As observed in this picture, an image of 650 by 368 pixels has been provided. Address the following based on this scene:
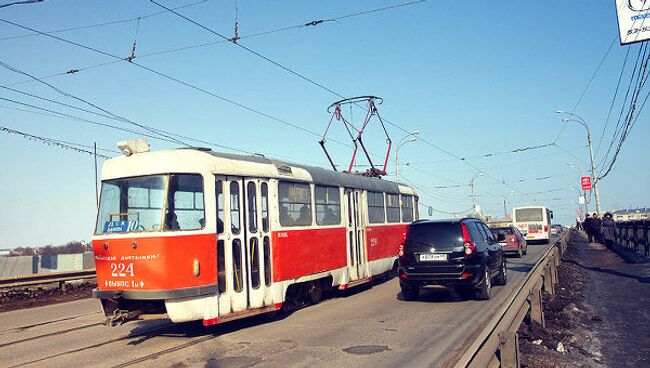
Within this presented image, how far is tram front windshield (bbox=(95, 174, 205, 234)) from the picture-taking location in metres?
8.38

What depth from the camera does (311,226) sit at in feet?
37.6

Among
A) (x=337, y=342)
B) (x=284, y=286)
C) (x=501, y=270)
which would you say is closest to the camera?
(x=337, y=342)

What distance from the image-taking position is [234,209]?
9.30m

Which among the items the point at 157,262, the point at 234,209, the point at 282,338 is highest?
the point at 234,209

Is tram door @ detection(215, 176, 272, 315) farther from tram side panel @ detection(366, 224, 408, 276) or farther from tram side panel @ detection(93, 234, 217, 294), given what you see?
tram side panel @ detection(366, 224, 408, 276)

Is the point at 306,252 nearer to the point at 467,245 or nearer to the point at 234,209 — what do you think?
the point at 234,209

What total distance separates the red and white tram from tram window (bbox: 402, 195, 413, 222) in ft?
22.6

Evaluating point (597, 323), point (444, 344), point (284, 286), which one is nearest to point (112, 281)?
point (284, 286)

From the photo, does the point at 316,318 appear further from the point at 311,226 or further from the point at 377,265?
the point at 377,265

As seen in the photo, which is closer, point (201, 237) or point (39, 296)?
point (201, 237)

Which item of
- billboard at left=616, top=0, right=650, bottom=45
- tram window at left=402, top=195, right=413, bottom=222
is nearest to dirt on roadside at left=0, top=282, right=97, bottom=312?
tram window at left=402, top=195, right=413, bottom=222

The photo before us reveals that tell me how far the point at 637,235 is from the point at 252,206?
18546 millimetres

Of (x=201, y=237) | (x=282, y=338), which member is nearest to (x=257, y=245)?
(x=201, y=237)

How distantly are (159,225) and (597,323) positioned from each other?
7.24 meters
